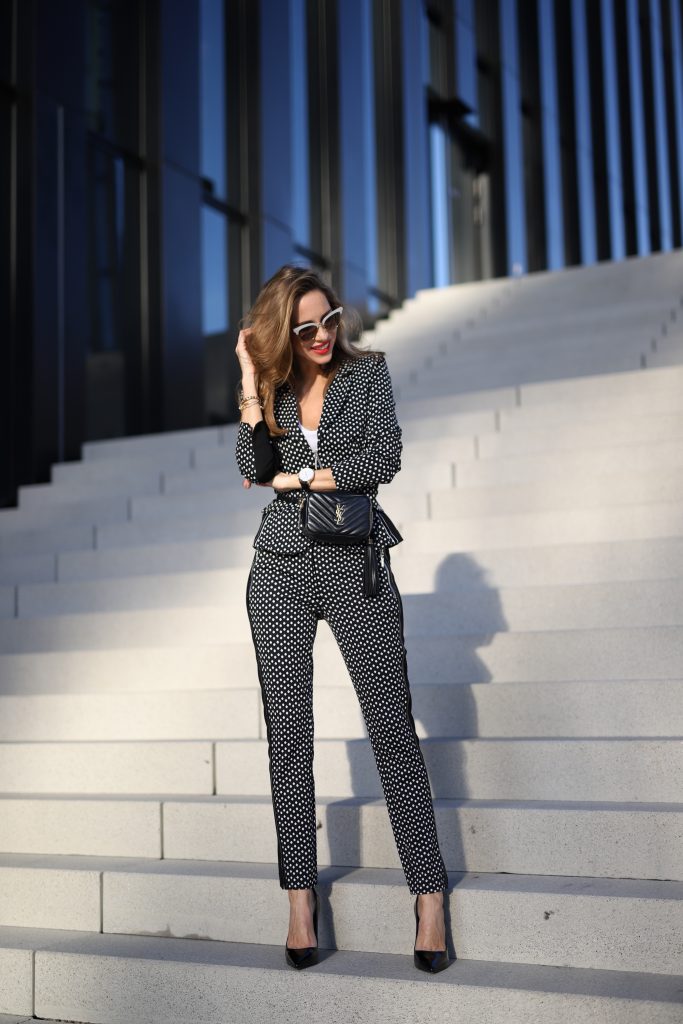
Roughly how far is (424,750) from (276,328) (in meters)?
1.43

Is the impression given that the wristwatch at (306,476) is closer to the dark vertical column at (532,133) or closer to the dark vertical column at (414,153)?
the dark vertical column at (414,153)

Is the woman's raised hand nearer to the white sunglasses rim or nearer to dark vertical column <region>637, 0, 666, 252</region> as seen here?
the white sunglasses rim

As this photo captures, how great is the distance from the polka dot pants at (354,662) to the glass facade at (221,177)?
17.1ft

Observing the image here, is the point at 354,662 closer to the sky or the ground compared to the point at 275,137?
closer to the ground

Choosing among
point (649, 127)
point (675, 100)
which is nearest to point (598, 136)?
point (649, 127)

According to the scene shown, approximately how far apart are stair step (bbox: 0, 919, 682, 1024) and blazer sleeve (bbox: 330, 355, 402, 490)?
1.21 meters

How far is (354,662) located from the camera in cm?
296

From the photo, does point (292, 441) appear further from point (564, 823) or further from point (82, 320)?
A: point (82, 320)

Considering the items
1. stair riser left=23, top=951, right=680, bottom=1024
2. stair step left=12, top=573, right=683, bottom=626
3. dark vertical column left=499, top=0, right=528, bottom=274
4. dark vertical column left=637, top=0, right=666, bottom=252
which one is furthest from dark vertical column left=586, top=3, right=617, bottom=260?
stair riser left=23, top=951, right=680, bottom=1024

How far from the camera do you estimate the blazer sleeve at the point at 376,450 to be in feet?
9.80

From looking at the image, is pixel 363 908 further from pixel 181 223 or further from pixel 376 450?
pixel 181 223

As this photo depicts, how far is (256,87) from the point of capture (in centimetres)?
1076

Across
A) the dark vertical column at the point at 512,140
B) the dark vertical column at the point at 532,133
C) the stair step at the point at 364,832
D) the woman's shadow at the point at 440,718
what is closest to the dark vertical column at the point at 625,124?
the dark vertical column at the point at 532,133

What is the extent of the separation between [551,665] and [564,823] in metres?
0.83
